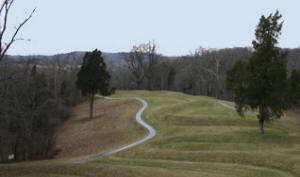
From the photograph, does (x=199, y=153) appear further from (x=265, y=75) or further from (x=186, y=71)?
(x=186, y=71)

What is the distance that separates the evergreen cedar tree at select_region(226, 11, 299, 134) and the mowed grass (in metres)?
3.11

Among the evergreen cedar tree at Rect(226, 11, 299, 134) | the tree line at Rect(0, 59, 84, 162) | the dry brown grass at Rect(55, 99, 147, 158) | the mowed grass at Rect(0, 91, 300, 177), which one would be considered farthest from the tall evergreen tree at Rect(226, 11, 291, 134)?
the tree line at Rect(0, 59, 84, 162)

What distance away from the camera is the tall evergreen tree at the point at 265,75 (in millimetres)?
22812

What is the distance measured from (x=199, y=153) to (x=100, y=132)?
1744 centimetres

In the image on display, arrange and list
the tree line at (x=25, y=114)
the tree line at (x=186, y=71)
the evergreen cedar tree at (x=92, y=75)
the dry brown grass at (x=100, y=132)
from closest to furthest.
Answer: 1. the tree line at (x=25, y=114)
2. the dry brown grass at (x=100, y=132)
3. the evergreen cedar tree at (x=92, y=75)
4. the tree line at (x=186, y=71)

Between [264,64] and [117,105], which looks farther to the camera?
[117,105]

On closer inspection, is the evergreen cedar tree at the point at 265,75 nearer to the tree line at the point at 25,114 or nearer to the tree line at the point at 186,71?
the tree line at the point at 25,114

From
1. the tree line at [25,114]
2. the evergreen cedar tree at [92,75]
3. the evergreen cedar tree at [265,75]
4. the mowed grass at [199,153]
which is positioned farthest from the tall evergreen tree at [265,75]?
the evergreen cedar tree at [92,75]

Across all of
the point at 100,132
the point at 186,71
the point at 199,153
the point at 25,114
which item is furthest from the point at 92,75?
the point at 186,71

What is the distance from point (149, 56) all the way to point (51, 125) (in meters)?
39.5

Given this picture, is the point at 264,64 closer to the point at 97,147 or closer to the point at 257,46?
the point at 257,46

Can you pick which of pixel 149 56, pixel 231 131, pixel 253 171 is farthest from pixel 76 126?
pixel 149 56

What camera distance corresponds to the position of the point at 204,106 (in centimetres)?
3956

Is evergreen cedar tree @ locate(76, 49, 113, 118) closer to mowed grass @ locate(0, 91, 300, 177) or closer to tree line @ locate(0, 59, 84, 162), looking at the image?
tree line @ locate(0, 59, 84, 162)
